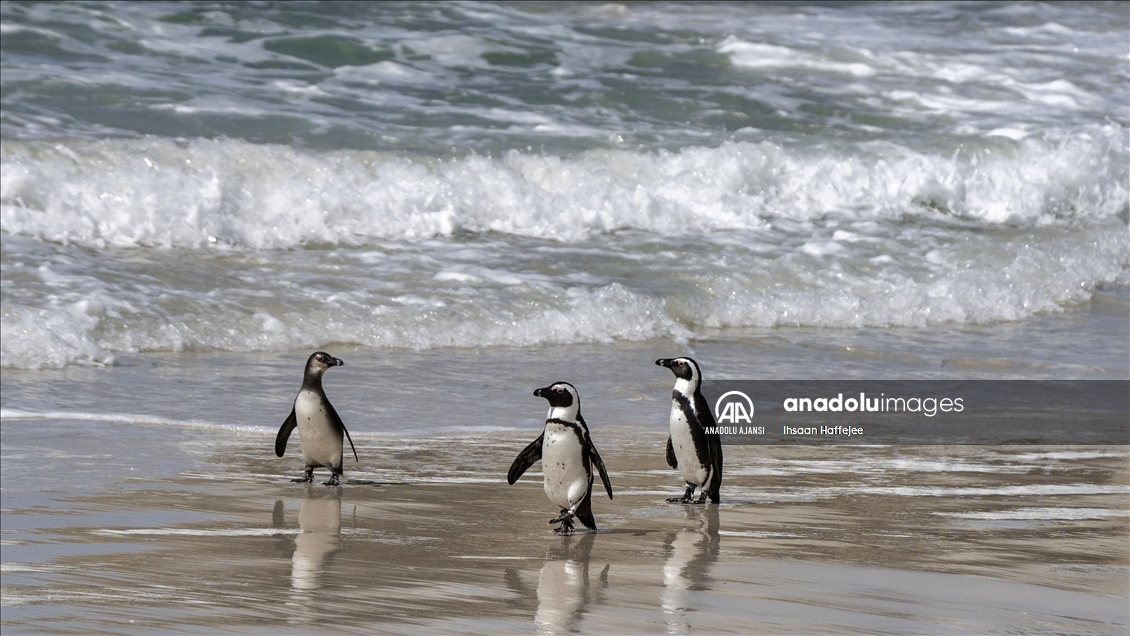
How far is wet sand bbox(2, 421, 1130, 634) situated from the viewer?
3309 millimetres

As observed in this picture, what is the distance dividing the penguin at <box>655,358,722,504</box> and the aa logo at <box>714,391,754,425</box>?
146 cm

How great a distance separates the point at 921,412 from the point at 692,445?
226cm

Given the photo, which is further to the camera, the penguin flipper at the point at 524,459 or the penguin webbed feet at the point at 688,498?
the penguin webbed feet at the point at 688,498

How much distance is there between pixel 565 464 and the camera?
408 cm

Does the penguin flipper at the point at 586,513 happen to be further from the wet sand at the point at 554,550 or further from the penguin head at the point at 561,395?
the penguin head at the point at 561,395

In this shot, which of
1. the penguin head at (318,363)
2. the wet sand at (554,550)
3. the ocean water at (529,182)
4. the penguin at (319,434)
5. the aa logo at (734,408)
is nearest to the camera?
the wet sand at (554,550)

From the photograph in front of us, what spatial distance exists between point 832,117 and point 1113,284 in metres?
4.18

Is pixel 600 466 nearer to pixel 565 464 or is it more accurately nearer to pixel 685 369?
pixel 565 464

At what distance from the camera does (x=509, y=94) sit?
1358cm

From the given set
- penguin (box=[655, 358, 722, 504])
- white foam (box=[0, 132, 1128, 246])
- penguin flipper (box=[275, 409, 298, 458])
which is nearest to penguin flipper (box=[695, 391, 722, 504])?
penguin (box=[655, 358, 722, 504])

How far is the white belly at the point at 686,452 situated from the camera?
459 centimetres

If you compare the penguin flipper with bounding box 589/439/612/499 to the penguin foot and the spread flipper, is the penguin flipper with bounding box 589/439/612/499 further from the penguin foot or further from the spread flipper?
the penguin foot

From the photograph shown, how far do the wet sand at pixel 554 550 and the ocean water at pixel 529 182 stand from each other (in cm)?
244

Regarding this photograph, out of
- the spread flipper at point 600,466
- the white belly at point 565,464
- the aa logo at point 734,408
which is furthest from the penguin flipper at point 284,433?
the aa logo at point 734,408
